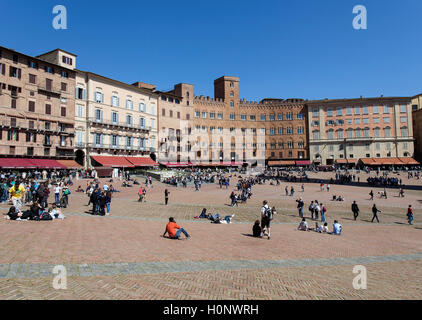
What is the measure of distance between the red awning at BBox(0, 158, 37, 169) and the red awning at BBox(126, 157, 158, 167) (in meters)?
17.3

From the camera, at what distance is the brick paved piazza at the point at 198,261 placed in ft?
21.3

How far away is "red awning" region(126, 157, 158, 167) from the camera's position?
52.8 m

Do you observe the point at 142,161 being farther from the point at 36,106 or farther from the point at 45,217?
the point at 45,217

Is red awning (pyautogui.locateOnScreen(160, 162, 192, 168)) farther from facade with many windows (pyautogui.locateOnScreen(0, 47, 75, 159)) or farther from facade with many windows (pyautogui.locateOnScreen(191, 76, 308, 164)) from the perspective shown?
facade with many windows (pyautogui.locateOnScreen(0, 47, 75, 159))

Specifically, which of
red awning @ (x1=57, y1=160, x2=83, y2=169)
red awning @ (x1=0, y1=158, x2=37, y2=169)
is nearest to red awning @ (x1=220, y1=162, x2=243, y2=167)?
red awning @ (x1=57, y1=160, x2=83, y2=169)

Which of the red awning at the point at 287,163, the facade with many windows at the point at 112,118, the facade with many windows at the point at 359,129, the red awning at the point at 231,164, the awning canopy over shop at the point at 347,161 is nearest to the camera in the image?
the facade with many windows at the point at 112,118

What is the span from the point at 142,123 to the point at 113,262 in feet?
173

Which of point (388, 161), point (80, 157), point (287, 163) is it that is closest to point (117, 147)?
point (80, 157)

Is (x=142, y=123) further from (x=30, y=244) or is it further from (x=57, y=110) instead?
(x=30, y=244)

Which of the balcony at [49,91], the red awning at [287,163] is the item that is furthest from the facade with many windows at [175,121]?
the red awning at [287,163]

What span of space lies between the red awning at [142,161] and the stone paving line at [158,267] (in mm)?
45363

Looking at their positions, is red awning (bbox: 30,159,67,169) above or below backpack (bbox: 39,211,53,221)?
above

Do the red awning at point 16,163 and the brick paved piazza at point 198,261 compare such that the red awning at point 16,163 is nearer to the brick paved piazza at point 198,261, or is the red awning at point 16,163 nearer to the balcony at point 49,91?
the balcony at point 49,91

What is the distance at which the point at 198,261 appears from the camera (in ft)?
29.2
